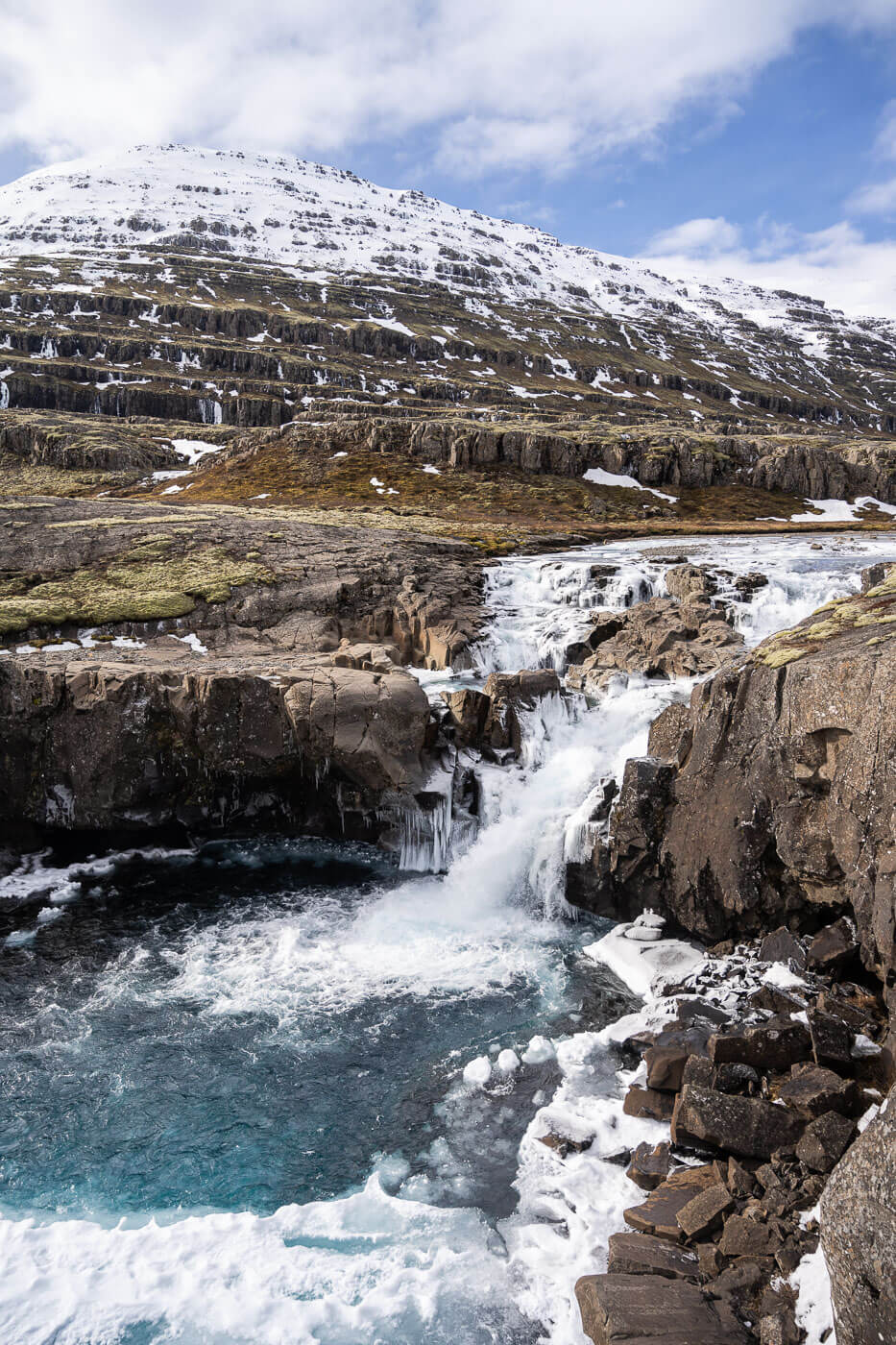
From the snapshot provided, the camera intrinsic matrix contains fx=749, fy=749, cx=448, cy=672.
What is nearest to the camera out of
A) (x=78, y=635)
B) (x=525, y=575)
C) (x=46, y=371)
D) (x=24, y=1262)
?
(x=24, y=1262)

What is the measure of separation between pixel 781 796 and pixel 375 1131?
1190 centimetres

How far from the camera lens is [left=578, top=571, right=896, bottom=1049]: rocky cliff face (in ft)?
51.2

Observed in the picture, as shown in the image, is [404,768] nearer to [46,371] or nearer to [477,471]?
[477,471]

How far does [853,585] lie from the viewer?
37844 millimetres

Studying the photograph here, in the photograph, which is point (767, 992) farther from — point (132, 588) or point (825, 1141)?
A: point (132, 588)

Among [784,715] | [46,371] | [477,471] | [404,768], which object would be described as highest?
[46,371]

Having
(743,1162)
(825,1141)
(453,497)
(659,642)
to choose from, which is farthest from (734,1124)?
(453,497)

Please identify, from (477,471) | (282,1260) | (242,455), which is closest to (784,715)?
(282,1260)

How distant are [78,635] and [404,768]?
56.6ft

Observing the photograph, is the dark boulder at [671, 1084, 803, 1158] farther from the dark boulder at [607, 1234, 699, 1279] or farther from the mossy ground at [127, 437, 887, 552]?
the mossy ground at [127, 437, 887, 552]

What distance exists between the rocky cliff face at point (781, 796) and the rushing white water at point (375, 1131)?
263cm

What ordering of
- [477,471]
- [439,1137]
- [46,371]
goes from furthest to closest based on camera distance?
1. [46,371]
2. [477,471]
3. [439,1137]

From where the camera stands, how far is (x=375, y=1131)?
48.7ft

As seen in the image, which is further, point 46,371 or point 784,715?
point 46,371
